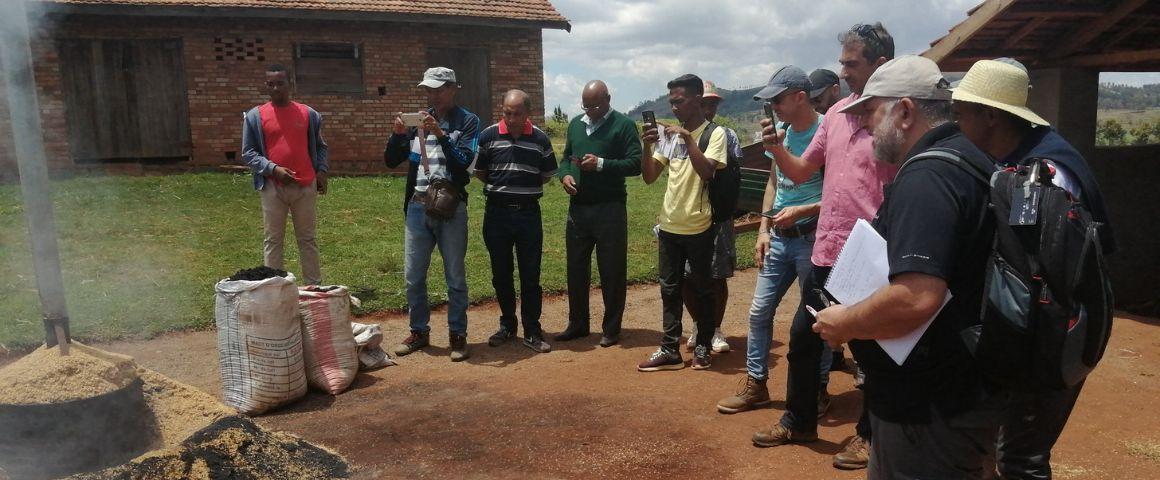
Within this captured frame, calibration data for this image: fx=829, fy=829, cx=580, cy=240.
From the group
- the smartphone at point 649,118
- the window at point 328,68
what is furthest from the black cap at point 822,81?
the window at point 328,68

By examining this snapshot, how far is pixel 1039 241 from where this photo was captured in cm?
205

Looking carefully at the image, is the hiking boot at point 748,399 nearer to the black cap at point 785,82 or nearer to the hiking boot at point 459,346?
the black cap at point 785,82

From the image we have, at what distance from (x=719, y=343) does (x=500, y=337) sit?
1.67m

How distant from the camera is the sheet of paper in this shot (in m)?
2.23

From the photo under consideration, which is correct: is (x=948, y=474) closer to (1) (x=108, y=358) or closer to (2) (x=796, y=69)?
(2) (x=796, y=69)

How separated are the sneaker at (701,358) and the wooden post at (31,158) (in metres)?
3.66

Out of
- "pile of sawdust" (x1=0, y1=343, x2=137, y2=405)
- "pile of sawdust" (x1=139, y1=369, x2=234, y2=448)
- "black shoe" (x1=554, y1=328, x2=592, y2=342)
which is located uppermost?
"pile of sawdust" (x1=0, y1=343, x2=137, y2=405)

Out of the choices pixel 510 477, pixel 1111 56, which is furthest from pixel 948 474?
pixel 1111 56

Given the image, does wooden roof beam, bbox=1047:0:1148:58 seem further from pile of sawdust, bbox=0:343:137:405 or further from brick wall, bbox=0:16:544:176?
brick wall, bbox=0:16:544:176

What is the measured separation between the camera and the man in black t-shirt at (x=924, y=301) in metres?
2.11

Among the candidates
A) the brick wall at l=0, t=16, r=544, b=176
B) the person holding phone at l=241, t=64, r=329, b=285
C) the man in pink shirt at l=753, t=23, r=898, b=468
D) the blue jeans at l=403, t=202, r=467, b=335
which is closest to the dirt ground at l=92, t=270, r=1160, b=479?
the man in pink shirt at l=753, t=23, r=898, b=468

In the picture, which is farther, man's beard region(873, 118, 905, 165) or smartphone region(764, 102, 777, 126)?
smartphone region(764, 102, 777, 126)

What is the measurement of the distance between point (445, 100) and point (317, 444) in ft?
8.60

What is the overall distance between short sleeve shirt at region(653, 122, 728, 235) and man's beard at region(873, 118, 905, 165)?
2.73 metres
